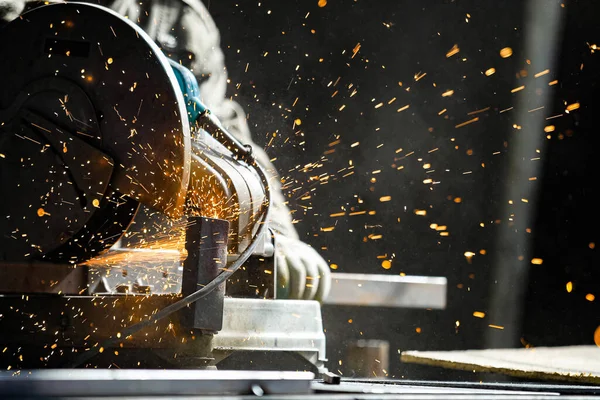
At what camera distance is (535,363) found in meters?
2.64

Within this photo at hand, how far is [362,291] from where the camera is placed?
14.1ft

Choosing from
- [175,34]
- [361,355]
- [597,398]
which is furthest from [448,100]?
[597,398]

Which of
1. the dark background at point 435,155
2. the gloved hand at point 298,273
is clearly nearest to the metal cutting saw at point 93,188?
the gloved hand at point 298,273

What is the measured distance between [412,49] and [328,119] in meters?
0.81

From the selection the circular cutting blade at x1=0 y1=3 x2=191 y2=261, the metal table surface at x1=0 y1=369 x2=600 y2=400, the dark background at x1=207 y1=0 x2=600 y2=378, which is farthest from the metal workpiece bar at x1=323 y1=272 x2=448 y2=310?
the metal table surface at x1=0 y1=369 x2=600 y2=400

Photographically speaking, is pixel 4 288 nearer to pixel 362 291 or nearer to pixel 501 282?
pixel 362 291

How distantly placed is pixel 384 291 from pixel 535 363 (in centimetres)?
177

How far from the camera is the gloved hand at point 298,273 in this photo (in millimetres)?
3149

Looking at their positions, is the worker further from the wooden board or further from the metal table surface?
the metal table surface

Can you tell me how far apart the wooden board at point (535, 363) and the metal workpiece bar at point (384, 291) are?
3.73ft

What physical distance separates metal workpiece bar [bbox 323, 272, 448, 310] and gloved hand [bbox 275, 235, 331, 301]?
2.15 feet

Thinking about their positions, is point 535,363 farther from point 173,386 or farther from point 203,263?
point 173,386

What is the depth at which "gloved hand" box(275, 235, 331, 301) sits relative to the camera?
124 inches

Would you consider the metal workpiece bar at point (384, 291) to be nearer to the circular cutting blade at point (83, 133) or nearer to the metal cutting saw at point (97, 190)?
the metal cutting saw at point (97, 190)
